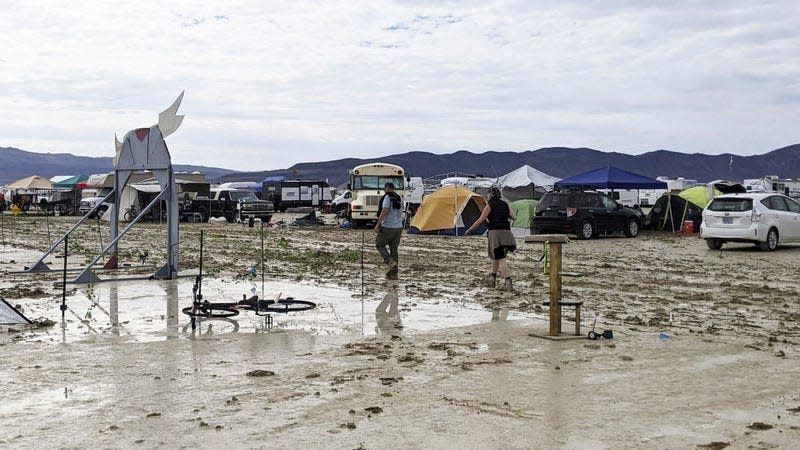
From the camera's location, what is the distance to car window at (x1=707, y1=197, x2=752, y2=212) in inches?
896

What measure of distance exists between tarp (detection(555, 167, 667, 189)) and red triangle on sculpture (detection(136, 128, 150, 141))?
2185cm

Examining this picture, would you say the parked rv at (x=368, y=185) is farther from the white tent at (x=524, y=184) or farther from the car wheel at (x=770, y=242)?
the car wheel at (x=770, y=242)

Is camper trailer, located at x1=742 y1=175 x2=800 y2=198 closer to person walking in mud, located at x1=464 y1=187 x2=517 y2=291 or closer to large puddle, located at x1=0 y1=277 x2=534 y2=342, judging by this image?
person walking in mud, located at x1=464 y1=187 x2=517 y2=291

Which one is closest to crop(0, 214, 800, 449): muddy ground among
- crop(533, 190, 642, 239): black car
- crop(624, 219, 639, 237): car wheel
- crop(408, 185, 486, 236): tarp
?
crop(533, 190, 642, 239): black car

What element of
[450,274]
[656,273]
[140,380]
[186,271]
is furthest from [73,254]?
[140,380]

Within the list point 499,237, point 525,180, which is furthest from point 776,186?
point 499,237

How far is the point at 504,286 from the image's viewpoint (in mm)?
14453

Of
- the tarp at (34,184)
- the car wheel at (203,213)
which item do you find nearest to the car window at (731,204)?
the car wheel at (203,213)

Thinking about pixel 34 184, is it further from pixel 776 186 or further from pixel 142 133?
pixel 142 133

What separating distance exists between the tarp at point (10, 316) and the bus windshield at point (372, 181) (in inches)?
962

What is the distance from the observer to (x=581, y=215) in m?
28.1

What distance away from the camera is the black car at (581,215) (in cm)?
2808

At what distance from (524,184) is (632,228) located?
43.8ft

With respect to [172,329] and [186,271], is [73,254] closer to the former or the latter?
[186,271]
